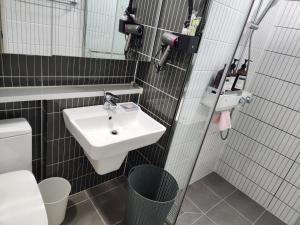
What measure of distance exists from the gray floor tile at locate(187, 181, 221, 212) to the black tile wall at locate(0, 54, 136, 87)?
1316 mm

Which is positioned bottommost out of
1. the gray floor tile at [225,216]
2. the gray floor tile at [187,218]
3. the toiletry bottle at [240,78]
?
the gray floor tile at [225,216]

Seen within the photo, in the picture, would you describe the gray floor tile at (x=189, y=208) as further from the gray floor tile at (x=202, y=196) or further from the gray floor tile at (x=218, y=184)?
the gray floor tile at (x=218, y=184)

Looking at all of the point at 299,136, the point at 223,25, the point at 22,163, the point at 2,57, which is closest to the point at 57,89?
the point at 2,57

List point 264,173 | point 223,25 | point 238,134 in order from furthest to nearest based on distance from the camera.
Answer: point 238,134, point 264,173, point 223,25

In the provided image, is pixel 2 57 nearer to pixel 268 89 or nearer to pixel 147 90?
pixel 147 90

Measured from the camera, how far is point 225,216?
200cm

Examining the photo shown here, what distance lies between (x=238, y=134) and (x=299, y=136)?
1.81ft

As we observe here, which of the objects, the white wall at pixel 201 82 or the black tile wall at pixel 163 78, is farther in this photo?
the black tile wall at pixel 163 78

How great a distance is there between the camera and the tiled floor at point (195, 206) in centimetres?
172

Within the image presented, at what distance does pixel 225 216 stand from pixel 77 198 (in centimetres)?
135

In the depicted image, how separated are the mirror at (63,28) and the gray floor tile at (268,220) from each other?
1967 millimetres

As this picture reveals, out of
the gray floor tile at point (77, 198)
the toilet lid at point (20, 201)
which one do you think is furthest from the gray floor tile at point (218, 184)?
the toilet lid at point (20, 201)

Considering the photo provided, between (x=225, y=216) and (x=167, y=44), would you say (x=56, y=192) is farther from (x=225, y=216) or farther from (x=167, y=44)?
(x=225, y=216)

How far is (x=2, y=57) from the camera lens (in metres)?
1.22
